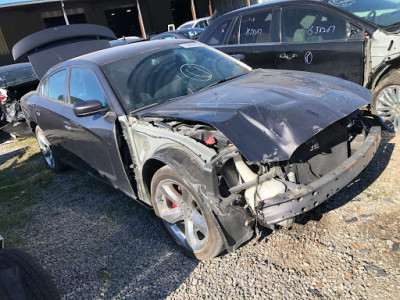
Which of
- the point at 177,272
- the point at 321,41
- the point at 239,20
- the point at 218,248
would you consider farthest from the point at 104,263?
the point at 239,20

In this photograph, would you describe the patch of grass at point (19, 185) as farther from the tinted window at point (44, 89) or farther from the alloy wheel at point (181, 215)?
the alloy wheel at point (181, 215)

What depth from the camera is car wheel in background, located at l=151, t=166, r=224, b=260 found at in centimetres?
251

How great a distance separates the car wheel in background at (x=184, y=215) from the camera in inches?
98.9

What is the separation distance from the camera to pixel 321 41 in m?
4.55

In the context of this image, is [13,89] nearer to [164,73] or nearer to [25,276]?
[164,73]

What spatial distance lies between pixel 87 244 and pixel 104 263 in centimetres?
43

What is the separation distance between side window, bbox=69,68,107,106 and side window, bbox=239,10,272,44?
2.89 metres

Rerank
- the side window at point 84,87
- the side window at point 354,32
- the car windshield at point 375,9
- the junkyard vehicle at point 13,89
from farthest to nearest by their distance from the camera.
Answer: the junkyard vehicle at point 13,89 → the car windshield at point 375,9 → the side window at point 354,32 → the side window at point 84,87

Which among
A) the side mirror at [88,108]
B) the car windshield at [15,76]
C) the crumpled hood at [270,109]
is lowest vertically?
the car windshield at [15,76]

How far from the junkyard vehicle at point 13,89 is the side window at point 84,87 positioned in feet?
13.2

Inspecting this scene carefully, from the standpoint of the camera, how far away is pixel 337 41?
4.39m

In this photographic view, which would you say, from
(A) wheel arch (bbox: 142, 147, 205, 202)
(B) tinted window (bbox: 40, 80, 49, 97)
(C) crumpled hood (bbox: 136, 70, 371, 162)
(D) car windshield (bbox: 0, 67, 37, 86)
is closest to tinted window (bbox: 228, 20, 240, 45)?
(C) crumpled hood (bbox: 136, 70, 371, 162)

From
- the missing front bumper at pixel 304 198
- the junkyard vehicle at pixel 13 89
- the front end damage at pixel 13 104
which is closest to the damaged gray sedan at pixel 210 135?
the missing front bumper at pixel 304 198

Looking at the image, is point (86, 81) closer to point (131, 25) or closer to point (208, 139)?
point (208, 139)
